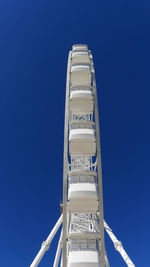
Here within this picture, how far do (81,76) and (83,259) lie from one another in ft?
34.4

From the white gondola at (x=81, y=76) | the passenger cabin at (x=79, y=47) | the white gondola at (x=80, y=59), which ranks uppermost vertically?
the passenger cabin at (x=79, y=47)

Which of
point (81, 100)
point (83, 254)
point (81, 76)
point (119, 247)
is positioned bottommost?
point (83, 254)

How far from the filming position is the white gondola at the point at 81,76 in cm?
1355

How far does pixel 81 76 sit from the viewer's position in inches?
535

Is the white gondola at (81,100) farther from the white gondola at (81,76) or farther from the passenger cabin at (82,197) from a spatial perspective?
the passenger cabin at (82,197)

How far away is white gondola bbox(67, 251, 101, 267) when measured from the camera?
8188 millimetres

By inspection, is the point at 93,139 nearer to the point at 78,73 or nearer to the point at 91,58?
the point at 78,73

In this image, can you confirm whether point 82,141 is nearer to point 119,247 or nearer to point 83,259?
point 83,259

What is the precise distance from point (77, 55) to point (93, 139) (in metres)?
6.81

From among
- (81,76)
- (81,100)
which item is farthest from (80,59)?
(81,100)

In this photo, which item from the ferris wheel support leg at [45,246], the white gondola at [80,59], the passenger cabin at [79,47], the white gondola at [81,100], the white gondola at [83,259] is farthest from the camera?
the passenger cabin at [79,47]

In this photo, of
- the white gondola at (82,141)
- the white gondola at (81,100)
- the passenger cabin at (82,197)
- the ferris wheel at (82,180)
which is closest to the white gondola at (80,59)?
the ferris wheel at (82,180)

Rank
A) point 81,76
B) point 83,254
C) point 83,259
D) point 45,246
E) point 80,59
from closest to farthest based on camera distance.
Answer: point 83,259 < point 83,254 < point 45,246 < point 81,76 < point 80,59

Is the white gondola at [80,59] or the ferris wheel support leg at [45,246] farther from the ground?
the white gondola at [80,59]
